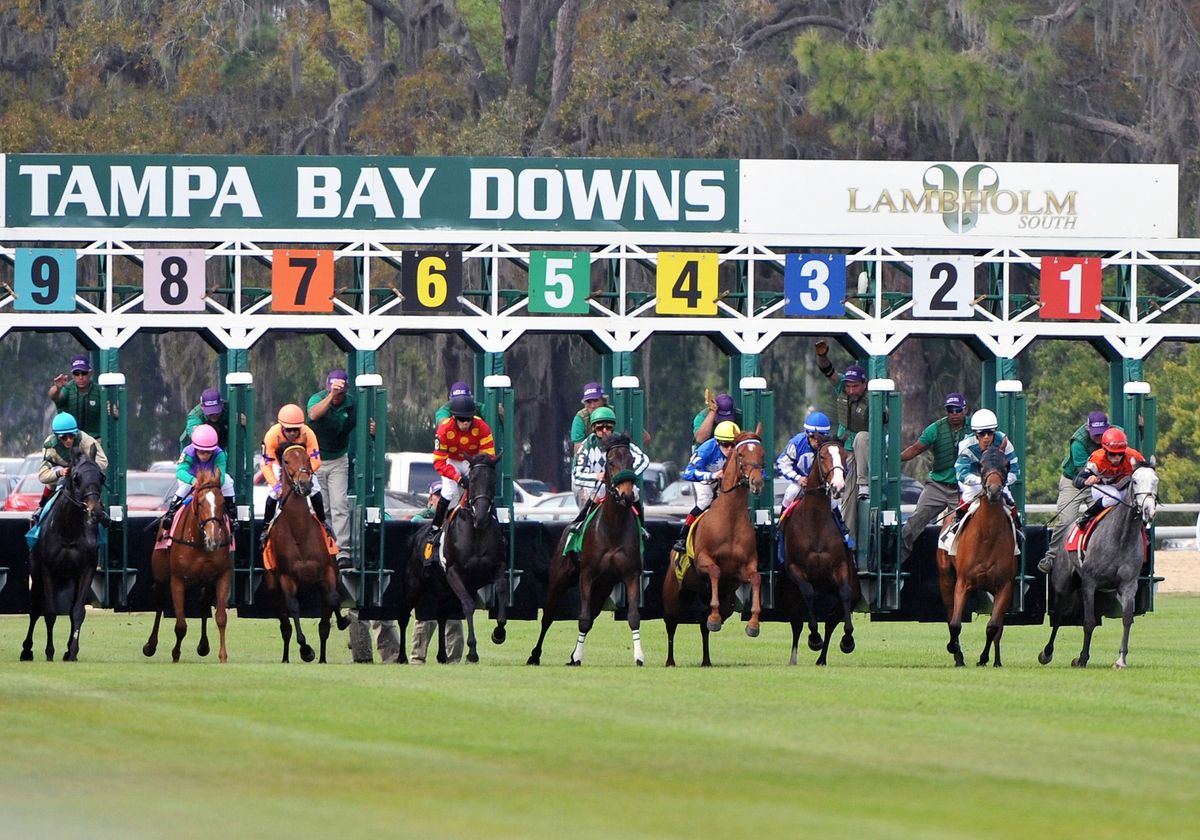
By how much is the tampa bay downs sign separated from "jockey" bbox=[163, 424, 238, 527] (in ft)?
7.06

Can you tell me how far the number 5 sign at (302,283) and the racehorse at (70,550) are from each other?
213 cm

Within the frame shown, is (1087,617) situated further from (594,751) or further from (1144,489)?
(594,751)

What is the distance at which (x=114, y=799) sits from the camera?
32.7 ft

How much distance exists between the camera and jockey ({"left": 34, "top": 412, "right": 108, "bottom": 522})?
1806 centimetres

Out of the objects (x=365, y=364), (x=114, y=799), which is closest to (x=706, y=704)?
(x=114, y=799)

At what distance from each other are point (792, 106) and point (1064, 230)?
17.8 m

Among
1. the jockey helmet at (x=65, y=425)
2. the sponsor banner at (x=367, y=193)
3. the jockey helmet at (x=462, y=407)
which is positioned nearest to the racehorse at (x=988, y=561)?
the sponsor banner at (x=367, y=193)

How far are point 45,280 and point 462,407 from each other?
11.3 ft

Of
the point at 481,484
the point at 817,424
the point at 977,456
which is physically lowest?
the point at 481,484

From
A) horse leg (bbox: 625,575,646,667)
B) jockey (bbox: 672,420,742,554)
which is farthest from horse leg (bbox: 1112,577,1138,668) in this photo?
horse leg (bbox: 625,575,646,667)

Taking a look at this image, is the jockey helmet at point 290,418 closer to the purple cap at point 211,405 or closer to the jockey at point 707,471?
the purple cap at point 211,405

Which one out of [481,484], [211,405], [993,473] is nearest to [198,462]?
[211,405]

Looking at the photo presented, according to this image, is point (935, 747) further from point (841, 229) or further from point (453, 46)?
point (453, 46)

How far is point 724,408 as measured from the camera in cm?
1873
